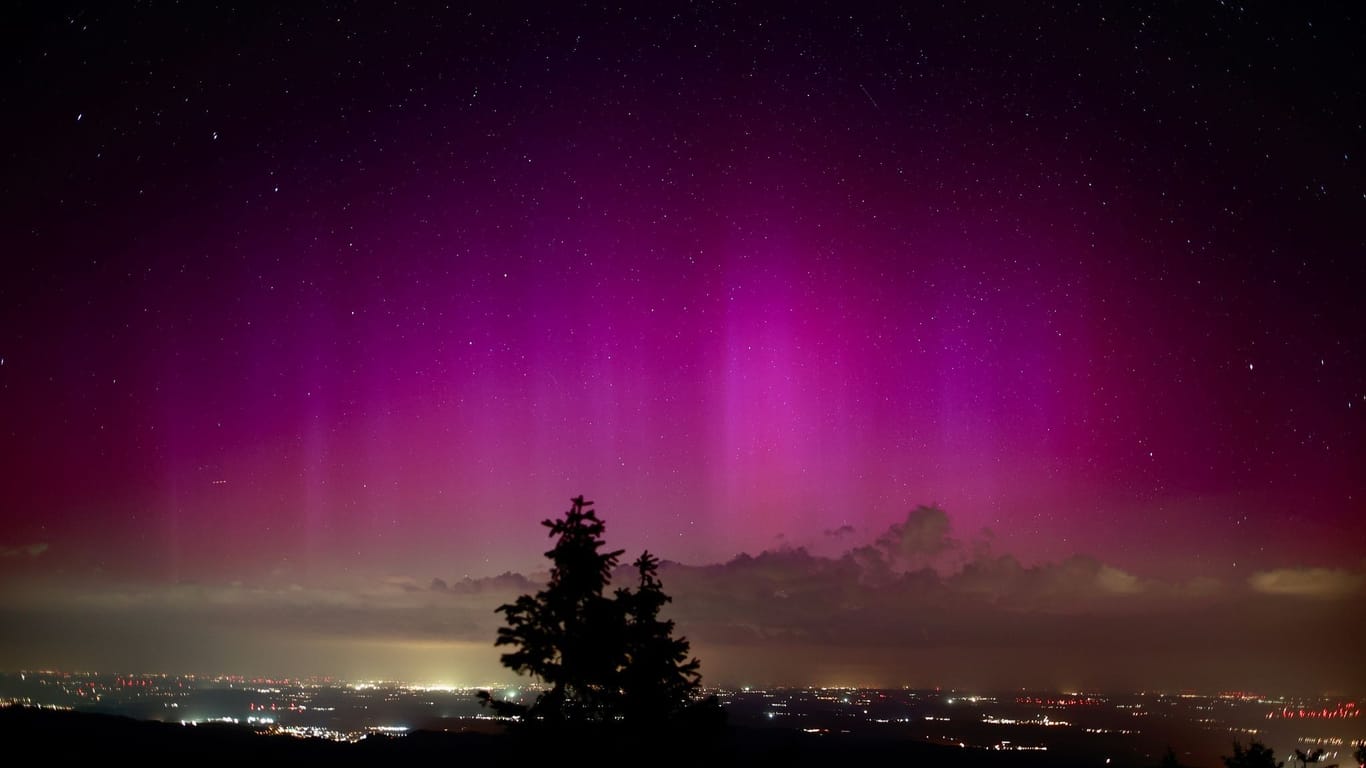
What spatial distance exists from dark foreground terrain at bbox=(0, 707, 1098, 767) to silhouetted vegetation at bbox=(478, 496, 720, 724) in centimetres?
42

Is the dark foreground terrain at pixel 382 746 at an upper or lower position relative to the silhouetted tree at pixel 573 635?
lower

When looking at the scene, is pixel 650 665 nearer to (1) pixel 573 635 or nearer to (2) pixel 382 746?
(1) pixel 573 635

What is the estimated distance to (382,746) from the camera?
433 feet

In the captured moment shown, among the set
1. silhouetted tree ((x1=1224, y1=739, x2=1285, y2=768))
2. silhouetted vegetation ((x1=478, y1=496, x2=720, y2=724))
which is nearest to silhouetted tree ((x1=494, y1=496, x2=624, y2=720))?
silhouetted vegetation ((x1=478, y1=496, x2=720, y2=724))

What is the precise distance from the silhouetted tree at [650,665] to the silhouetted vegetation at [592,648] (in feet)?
0.05

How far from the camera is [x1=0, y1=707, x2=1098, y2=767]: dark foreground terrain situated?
1336 centimetres

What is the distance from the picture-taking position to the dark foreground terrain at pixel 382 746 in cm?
1336

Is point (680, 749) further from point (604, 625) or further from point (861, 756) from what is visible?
point (861, 756)

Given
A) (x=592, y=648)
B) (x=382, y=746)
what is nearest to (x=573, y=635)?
(x=592, y=648)

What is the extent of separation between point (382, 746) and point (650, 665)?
136 meters

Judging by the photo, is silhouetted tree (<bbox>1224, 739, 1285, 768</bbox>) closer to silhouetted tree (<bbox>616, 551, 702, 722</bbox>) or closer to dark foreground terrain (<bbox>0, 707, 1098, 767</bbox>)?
dark foreground terrain (<bbox>0, 707, 1098, 767</bbox>)

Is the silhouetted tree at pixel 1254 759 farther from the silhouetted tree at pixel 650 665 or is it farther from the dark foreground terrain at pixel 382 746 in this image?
the silhouetted tree at pixel 650 665

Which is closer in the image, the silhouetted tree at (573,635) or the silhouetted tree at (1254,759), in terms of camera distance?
the silhouetted tree at (573,635)

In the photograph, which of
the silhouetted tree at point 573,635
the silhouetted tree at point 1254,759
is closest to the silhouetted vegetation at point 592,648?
the silhouetted tree at point 573,635
